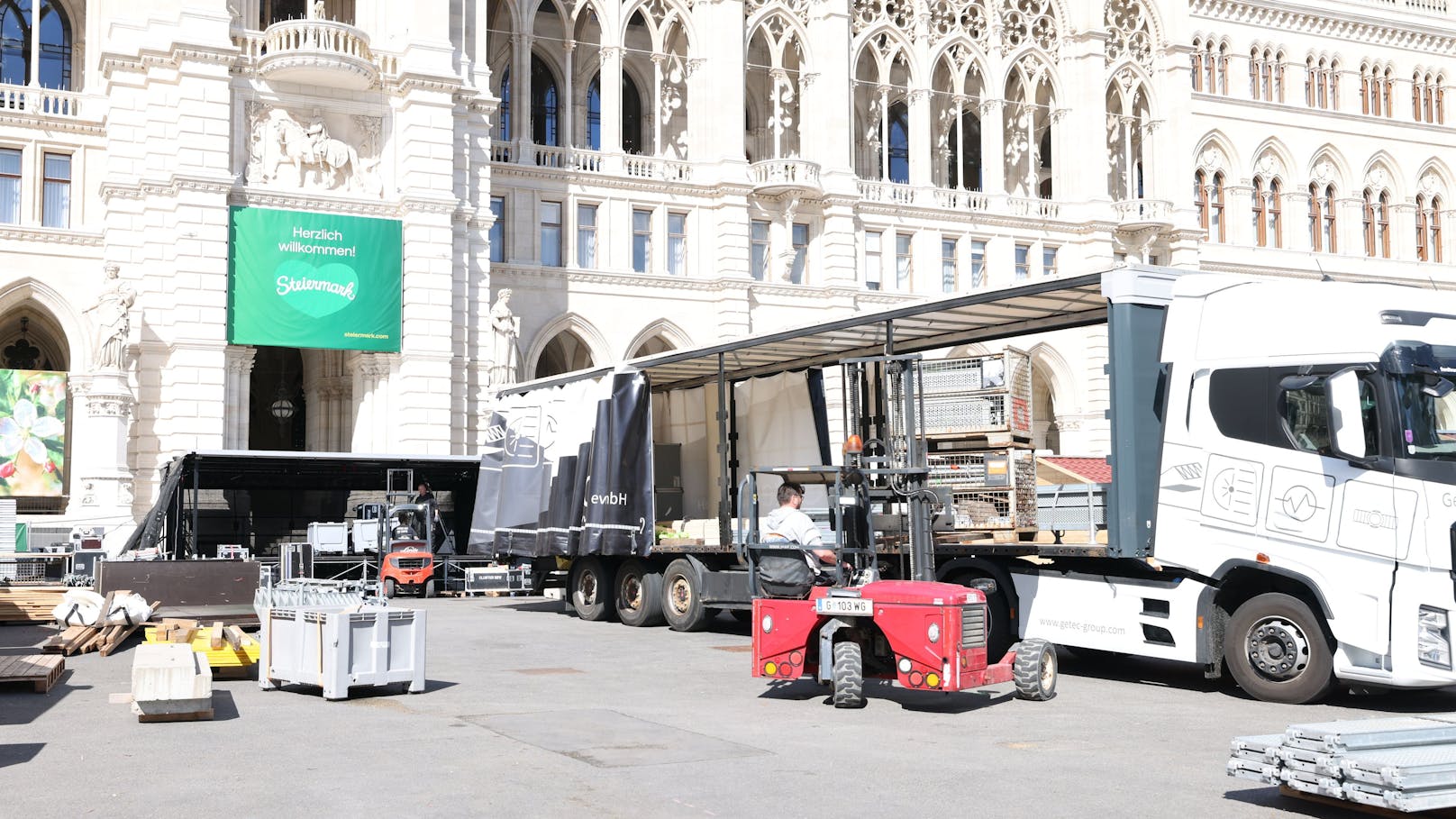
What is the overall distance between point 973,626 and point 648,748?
3213 mm

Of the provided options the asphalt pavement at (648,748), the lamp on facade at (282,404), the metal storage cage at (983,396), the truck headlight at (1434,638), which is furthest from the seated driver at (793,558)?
the lamp on facade at (282,404)

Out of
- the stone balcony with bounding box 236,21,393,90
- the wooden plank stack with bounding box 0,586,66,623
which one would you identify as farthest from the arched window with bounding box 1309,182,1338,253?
the wooden plank stack with bounding box 0,586,66,623

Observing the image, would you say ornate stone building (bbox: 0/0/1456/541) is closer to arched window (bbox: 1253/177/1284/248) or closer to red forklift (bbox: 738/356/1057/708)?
arched window (bbox: 1253/177/1284/248)

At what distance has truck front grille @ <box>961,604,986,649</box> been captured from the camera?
12.0 metres

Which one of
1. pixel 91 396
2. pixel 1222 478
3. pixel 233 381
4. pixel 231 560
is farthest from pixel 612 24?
pixel 1222 478

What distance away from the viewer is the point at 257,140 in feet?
116

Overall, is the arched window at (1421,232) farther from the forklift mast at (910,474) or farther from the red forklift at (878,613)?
the red forklift at (878,613)

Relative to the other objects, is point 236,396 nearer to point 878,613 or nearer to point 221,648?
point 221,648

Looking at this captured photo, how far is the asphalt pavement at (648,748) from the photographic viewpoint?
8508 millimetres

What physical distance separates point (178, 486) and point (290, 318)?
5670 mm

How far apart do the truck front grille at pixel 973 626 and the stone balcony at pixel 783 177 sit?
31329 millimetres

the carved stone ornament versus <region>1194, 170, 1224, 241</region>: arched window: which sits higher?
<region>1194, 170, 1224, 241</region>: arched window

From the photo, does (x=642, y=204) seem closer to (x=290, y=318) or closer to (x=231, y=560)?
(x=290, y=318)

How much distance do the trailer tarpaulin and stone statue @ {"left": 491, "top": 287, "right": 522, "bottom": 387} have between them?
13047 millimetres
